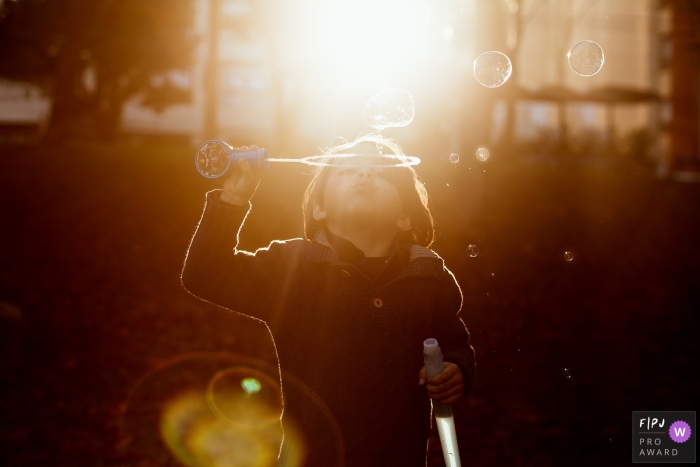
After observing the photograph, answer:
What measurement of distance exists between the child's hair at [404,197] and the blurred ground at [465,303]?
1.61 metres

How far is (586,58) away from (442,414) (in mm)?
1757

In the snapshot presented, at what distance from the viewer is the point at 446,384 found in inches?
75.7

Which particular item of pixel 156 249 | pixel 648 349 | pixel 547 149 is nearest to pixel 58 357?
pixel 156 249

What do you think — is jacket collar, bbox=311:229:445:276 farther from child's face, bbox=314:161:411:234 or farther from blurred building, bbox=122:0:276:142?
blurred building, bbox=122:0:276:142

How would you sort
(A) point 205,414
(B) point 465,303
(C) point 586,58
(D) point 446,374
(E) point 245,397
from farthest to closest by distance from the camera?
(B) point 465,303 < (E) point 245,397 < (A) point 205,414 < (C) point 586,58 < (D) point 446,374

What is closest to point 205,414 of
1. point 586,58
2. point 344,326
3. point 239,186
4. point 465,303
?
point 465,303

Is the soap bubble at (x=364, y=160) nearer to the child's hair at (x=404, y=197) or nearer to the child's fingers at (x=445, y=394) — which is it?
the child's hair at (x=404, y=197)

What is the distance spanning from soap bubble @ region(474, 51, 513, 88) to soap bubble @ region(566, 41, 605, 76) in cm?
30

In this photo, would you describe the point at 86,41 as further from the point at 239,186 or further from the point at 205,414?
the point at 239,186

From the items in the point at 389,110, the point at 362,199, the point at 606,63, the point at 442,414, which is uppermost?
the point at 606,63

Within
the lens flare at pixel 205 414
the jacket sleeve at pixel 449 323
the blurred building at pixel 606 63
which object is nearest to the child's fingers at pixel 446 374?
the jacket sleeve at pixel 449 323

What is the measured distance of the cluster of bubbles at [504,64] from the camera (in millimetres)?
2756

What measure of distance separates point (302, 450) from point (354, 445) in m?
0.18

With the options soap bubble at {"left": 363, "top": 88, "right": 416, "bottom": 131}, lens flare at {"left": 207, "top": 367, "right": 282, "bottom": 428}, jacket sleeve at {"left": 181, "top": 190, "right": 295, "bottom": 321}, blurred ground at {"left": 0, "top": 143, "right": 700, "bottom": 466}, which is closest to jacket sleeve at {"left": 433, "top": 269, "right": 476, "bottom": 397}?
jacket sleeve at {"left": 181, "top": 190, "right": 295, "bottom": 321}
